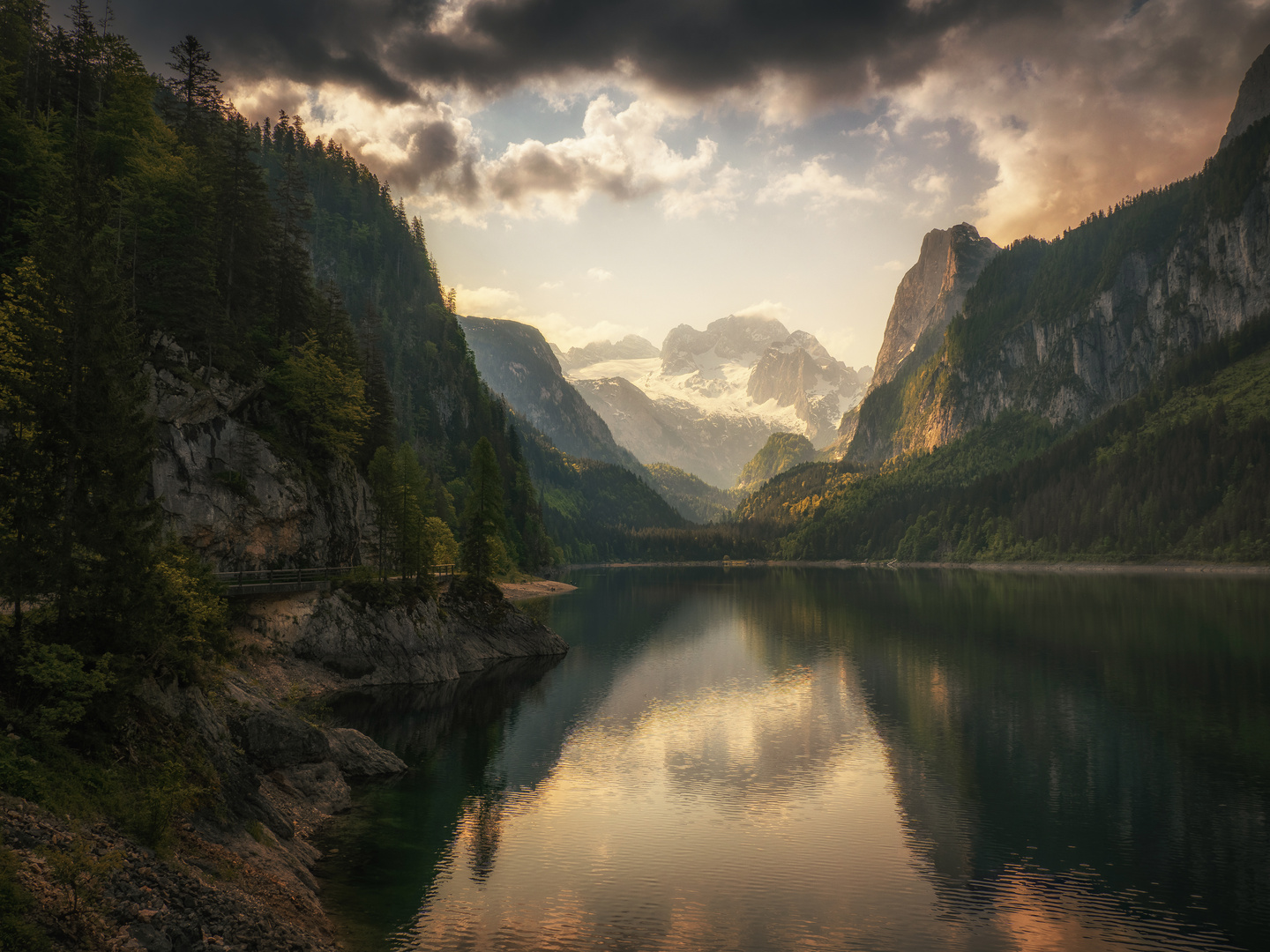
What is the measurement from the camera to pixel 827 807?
1706 inches

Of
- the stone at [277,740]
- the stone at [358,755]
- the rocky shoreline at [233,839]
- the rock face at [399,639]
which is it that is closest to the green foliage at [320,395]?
the rock face at [399,639]

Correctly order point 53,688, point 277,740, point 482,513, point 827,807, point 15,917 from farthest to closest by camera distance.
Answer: point 482,513 → point 827,807 → point 277,740 → point 53,688 → point 15,917

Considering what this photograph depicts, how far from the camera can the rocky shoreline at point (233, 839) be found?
17828mm

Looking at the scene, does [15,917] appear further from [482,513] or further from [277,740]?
[482,513]

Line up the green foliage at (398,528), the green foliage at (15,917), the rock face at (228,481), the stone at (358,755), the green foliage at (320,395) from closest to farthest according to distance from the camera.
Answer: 1. the green foliage at (15,917)
2. the stone at (358,755)
3. the rock face at (228,481)
4. the green foliage at (320,395)
5. the green foliage at (398,528)

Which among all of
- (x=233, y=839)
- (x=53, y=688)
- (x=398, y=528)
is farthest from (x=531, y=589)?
(x=53, y=688)

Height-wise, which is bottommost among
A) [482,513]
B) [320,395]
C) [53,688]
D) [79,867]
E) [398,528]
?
[79,867]

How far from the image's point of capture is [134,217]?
6625 centimetres

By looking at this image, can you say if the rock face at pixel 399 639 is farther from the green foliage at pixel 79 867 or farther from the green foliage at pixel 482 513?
the green foliage at pixel 79 867

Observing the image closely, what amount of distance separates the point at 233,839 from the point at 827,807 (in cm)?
3011

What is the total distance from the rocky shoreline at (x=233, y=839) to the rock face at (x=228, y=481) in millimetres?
6336

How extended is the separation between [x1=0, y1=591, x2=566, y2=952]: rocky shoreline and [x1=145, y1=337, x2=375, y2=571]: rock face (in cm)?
634

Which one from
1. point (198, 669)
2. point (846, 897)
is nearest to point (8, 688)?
point (198, 669)

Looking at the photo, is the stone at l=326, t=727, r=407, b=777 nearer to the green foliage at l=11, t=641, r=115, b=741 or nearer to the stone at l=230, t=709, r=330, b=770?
the stone at l=230, t=709, r=330, b=770
